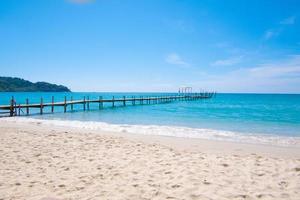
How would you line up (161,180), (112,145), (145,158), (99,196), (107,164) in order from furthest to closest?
(112,145) < (145,158) < (107,164) < (161,180) < (99,196)

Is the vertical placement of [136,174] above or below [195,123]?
above

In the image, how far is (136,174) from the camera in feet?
18.6

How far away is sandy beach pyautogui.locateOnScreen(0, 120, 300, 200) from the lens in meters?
4.58

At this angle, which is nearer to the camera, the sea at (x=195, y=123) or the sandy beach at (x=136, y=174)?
the sandy beach at (x=136, y=174)

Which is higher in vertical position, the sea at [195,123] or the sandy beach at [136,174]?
the sandy beach at [136,174]

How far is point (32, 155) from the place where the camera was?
23.6ft

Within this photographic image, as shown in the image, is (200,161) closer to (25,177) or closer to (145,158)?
(145,158)

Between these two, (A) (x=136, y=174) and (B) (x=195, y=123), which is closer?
(A) (x=136, y=174)

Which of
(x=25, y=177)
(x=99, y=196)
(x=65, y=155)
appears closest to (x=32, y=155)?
(x=65, y=155)

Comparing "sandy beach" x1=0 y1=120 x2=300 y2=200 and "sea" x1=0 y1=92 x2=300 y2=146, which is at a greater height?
"sandy beach" x1=0 y1=120 x2=300 y2=200

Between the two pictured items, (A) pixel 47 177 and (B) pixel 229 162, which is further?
(B) pixel 229 162

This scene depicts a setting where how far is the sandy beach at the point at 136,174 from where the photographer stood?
458 cm

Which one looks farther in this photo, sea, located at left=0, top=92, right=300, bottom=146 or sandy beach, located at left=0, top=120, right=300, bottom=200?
sea, located at left=0, top=92, right=300, bottom=146

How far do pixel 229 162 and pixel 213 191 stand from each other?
2269 millimetres
